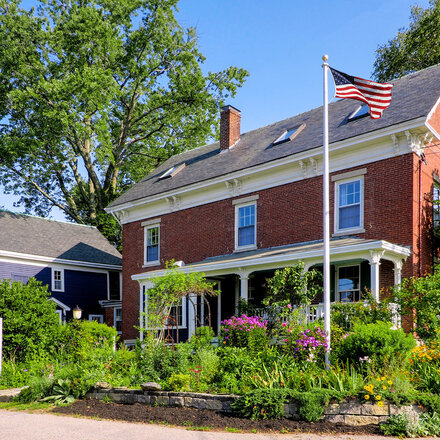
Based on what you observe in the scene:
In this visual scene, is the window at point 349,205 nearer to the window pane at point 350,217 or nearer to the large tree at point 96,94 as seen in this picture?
the window pane at point 350,217

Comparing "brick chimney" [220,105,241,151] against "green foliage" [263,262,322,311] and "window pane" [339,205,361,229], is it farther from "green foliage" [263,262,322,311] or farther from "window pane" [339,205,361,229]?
"green foliage" [263,262,322,311]

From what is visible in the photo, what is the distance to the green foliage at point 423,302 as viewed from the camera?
12461mm

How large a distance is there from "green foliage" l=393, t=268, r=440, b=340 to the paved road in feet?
16.3

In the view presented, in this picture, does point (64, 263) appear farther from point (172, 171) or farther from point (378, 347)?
point (378, 347)

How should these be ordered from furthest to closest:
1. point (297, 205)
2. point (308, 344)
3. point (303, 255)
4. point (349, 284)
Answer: point (297, 205)
point (349, 284)
point (303, 255)
point (308, 344)

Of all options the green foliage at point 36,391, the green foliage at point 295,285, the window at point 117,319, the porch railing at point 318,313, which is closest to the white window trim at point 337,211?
the green foliage at point 295,285

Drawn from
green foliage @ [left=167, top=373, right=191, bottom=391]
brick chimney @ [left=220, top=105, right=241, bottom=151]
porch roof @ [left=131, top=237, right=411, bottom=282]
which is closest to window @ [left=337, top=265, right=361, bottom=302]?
porch roof @ [left=131, top=237, right=411, bottom=282]

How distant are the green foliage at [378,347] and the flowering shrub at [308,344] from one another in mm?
718

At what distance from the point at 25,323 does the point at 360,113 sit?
1225cm

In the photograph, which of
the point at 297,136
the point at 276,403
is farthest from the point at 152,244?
the point at 276,403

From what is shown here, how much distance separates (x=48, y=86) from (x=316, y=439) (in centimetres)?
2593

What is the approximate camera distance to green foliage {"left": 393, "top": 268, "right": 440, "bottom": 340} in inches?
491

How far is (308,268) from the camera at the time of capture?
1614 cm

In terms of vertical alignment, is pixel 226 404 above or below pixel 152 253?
below
